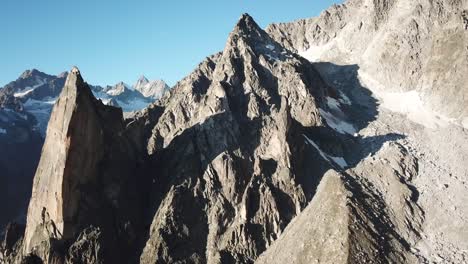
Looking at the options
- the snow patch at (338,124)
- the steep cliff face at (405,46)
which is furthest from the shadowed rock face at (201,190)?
the steep cliff face at (405,46)

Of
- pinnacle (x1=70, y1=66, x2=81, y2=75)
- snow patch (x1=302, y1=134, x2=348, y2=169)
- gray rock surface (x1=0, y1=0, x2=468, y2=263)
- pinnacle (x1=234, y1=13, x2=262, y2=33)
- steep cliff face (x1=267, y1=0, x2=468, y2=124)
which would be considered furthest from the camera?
pinnacle (x1=234, y1=13, x2=262, y2=33)

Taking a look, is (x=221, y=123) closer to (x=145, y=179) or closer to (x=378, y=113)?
(x=145, y=179)

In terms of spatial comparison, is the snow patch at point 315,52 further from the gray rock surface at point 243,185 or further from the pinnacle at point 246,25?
the gray rock surface at point 243,185

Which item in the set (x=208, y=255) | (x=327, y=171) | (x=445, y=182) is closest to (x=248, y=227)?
(x=208, y=255)

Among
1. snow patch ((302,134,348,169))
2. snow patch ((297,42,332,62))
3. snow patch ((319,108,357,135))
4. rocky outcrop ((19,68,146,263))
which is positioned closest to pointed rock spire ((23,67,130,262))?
rocky outcrop ((19,68,146,263))

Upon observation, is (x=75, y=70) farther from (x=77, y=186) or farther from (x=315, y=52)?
(x=315, y=52)

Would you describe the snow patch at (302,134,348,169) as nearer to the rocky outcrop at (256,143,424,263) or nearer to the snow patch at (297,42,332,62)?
the rocky outcrop at (256,143,424,263)

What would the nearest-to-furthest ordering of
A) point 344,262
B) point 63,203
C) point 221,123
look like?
point 344,262, point 63,203, point 221,123

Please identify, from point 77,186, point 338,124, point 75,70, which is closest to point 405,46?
point 338,124
